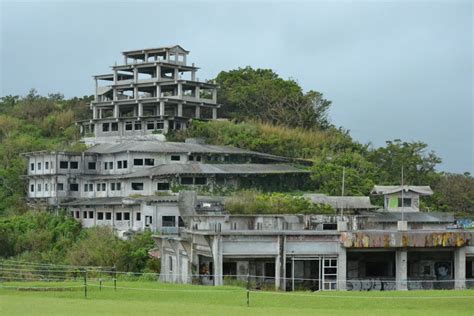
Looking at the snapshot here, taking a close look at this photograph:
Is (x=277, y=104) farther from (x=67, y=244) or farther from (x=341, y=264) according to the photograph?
(x=341, y=264)

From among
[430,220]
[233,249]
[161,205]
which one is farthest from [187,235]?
[430,220]

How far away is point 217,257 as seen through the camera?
45.8 metres

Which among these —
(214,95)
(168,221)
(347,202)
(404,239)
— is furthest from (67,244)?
(214,95)

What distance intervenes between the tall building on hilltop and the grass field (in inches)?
1534

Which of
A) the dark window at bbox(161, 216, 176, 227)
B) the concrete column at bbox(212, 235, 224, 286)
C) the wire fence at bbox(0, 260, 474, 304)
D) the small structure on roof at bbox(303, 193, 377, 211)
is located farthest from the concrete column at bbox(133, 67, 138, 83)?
the concrete column at bbox(212, 235, 224, 286)

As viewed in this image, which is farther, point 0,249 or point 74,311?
point 0,249

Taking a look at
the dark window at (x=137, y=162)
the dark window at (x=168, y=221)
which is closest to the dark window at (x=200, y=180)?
the dark window at (x=168, y=221)

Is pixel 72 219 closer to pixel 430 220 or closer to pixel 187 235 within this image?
pixel 187 235

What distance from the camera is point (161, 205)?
200 ft

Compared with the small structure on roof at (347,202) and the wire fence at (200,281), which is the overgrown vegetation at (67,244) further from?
the small structure on roof at (347,202)

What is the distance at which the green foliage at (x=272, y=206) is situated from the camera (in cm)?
5569

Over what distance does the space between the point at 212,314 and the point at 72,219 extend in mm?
41252

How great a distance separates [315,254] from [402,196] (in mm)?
15237

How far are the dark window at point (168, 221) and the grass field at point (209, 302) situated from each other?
18427mm
